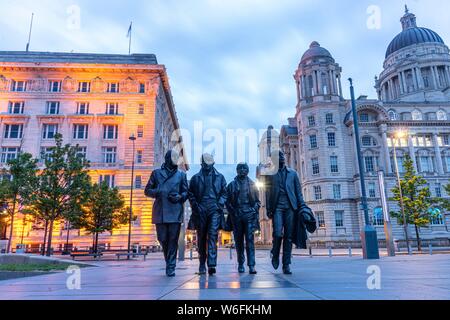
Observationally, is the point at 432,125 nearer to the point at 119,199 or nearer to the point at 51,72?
the point at 119,199

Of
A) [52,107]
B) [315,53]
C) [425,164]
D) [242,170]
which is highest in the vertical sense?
[315,53]

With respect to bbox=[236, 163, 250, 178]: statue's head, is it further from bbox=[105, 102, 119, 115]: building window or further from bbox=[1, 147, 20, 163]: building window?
bbox=[1, 147, 20, 163]: building window

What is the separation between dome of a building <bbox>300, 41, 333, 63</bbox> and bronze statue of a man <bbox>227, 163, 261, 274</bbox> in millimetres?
55754

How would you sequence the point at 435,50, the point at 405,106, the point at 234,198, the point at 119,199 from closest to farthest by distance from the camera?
the point at 234,198
the point at 119,199
the point at 405,106
the point at 435,50

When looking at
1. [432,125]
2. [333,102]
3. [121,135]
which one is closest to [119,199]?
[121,135]

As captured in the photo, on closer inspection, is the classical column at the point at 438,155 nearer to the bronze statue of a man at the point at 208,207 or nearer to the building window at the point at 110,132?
the building window at the point at 110,132

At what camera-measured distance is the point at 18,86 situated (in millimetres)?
47188

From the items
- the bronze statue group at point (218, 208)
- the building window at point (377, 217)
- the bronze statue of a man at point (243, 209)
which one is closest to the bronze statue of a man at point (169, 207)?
the bronze statue group at point (218, 208)

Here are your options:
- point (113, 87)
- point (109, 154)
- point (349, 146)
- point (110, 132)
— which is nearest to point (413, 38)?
point (349, 146)

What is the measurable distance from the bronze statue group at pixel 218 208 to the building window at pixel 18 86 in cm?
4882

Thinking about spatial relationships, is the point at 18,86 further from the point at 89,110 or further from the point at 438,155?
the point at 438,155

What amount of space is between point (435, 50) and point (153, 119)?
66451mm

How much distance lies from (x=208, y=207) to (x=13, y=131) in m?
47.7

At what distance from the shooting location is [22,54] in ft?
164
